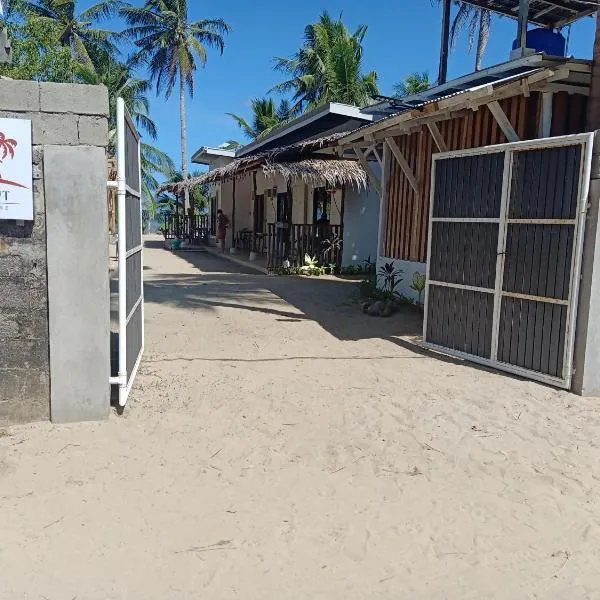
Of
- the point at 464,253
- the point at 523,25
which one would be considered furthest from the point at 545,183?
the point at 523,25

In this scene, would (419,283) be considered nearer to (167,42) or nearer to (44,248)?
(44,248)

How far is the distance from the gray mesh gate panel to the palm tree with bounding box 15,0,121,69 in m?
24.7

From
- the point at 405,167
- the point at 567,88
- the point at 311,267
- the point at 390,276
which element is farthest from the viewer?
the point at 311,267

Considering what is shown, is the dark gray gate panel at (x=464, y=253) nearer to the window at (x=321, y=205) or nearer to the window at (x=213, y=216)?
the window at (x=321, y=205)

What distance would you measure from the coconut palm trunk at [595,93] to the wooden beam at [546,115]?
2.72ft

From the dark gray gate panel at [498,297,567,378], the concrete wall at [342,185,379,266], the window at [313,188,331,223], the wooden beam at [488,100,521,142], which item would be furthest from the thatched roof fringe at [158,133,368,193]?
the dark gray gate panel at [498,297,567,378]

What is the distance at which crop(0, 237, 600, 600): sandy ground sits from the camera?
2582mm

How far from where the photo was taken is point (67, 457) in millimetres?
3623

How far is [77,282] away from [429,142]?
650 cm

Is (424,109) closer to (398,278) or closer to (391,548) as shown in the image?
(398,278)

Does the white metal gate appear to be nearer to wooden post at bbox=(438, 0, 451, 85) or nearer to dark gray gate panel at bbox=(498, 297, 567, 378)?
dark gray gate panel at bbox=(498, 297, 567, 378)

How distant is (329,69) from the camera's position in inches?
925

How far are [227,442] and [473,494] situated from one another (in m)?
1.70

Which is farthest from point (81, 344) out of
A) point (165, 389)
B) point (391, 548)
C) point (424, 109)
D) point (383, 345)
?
point (424, 109)
